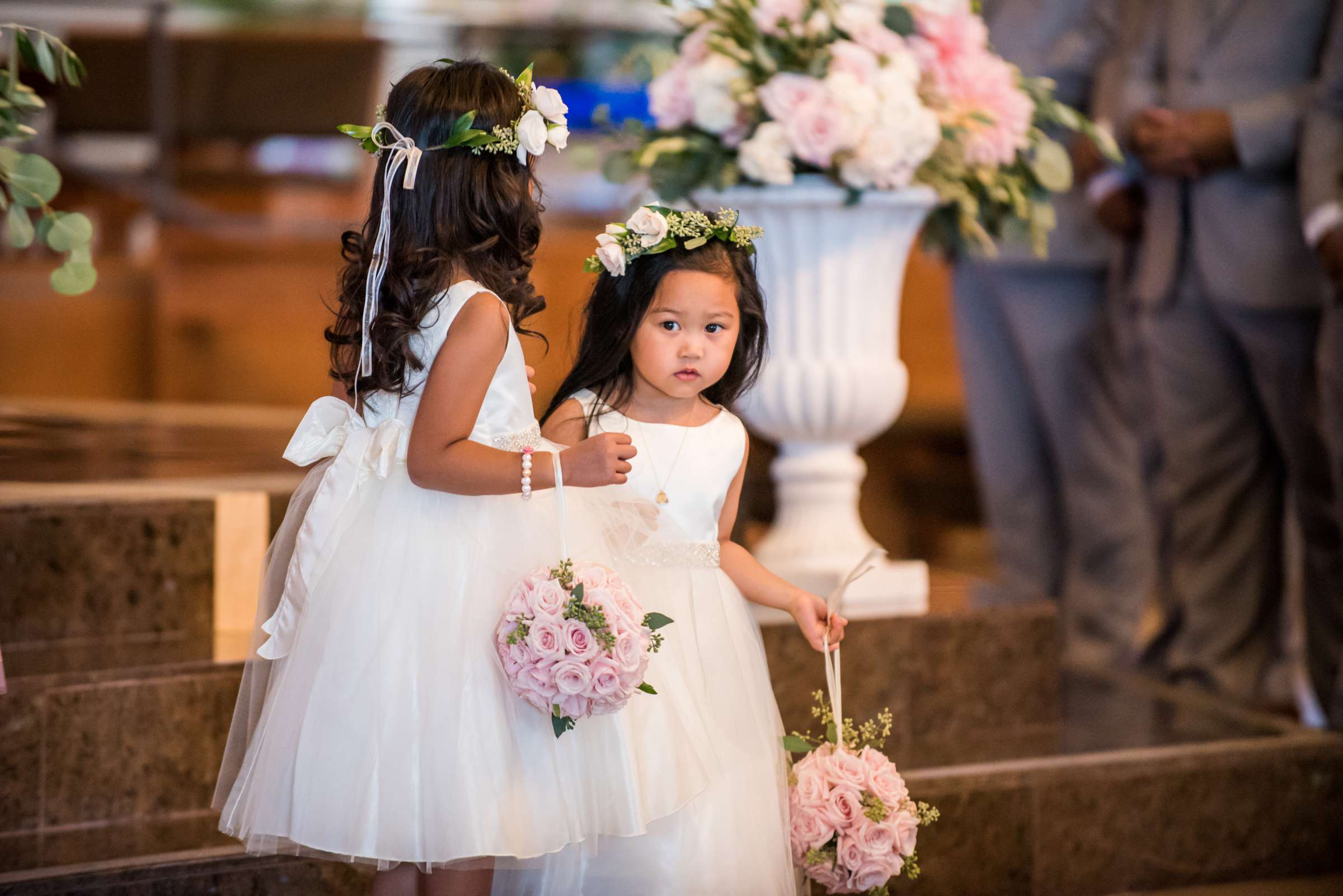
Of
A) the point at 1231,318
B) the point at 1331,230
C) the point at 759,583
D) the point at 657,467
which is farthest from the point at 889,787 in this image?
the point at 1231,318

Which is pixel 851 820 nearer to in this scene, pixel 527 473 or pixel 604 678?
pixel 604 678

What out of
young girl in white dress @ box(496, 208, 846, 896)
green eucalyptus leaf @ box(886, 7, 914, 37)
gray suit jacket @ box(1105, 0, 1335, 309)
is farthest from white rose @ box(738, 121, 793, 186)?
gray suit jacket @ box(1105, 0, 1335, 309)

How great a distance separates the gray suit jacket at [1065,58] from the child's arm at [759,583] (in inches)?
87.7

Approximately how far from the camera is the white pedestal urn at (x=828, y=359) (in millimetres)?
3184

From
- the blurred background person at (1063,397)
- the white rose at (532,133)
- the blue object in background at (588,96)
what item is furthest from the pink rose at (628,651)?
the blue object in background at (588,96)

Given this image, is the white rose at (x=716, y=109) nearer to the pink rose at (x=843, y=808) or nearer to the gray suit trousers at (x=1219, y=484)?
the gray suit trousers at (x=1219, y=484)

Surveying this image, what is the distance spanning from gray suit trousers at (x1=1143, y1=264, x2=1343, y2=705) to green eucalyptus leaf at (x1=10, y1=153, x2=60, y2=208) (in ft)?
9.41

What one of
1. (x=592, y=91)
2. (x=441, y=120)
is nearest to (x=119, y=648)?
(x=441, y=120)

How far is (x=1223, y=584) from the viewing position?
12.6 feet

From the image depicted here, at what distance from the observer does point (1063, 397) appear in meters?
4.43

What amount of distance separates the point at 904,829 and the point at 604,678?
1.93ft

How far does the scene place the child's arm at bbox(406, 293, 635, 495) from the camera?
1896mm

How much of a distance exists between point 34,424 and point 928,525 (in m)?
4.20

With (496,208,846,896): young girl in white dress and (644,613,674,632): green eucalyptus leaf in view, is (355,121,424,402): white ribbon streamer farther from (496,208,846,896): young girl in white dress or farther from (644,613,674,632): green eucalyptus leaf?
(644,613,674,632): green eucalyptus leaf
